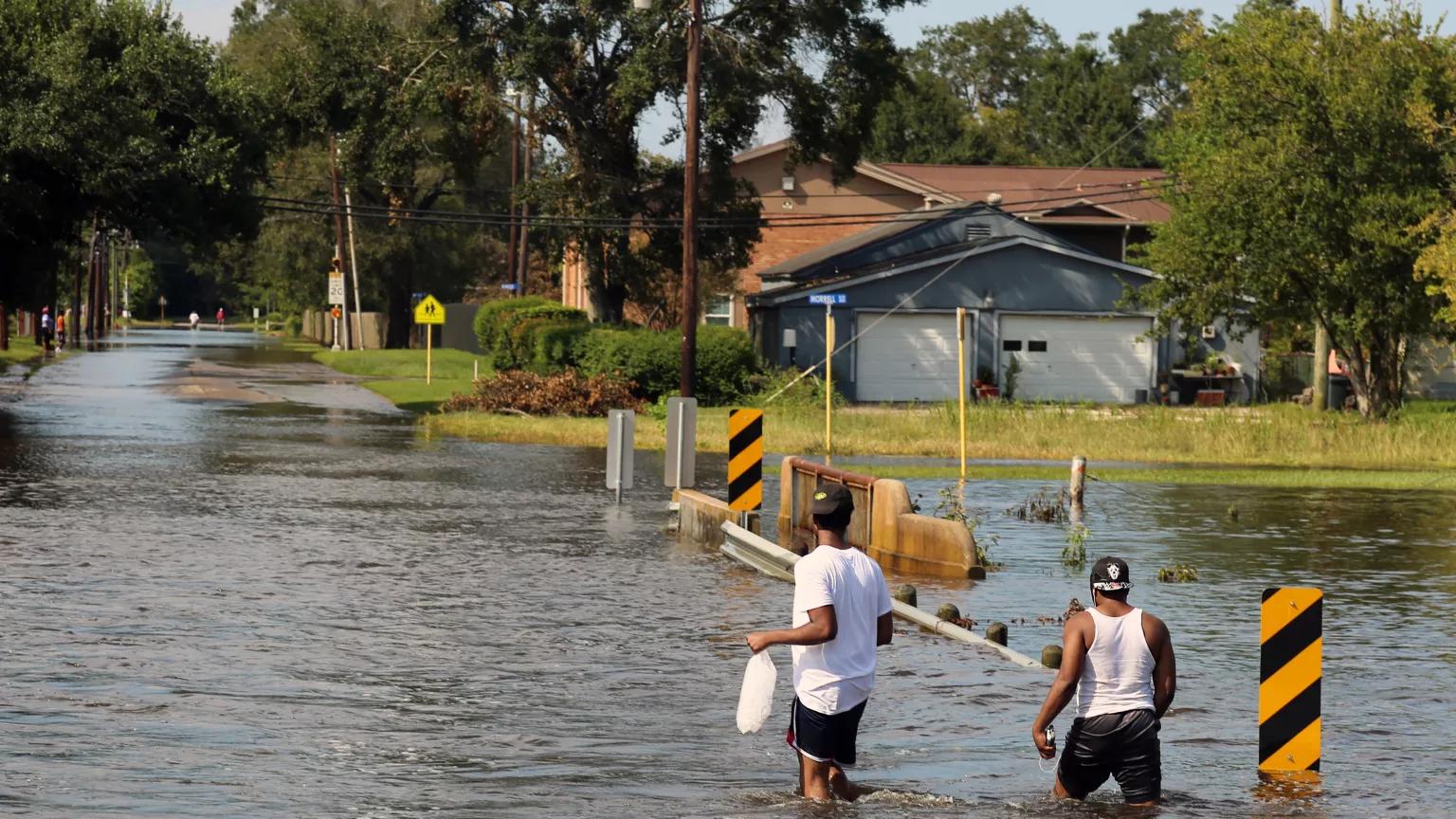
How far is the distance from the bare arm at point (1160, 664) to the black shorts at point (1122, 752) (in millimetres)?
72

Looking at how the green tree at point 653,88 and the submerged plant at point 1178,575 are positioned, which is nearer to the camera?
the submerged plant at point 1178,575

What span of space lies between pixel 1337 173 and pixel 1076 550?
914 inches

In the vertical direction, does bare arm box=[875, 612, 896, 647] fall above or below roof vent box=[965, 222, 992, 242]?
below

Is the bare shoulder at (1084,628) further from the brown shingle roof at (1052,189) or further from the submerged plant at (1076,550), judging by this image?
the brown shingle roof at (1052,189)

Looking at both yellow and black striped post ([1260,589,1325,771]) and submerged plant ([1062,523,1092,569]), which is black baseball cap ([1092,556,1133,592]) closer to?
yellow and black striped post ([1260,589,1325,771])

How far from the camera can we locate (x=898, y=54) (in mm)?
52531

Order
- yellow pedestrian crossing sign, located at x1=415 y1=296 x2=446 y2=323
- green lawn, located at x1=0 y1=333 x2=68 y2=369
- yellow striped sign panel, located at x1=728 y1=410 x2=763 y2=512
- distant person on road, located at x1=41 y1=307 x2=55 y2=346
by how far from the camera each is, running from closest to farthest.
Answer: yellow striped sign panel, located at x1=728 y1=410 x2=763 y2=512 < yellow pedestrian crossing sign, located at x1=415 y1=296 x2=446 y2=323 < green lawn, located at x1=0 y1=333 x2=68 y2=369 < distant person on road, located at x1=41 y1=307 x2=55 y2=346

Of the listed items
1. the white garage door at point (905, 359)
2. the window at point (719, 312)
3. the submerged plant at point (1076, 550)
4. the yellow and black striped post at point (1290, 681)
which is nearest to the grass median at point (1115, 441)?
the submerged plant at point (1076, 550)

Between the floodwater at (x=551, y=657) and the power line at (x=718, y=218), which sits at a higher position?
the power line at (x=718, y=218)

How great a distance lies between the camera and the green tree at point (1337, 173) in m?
38.0

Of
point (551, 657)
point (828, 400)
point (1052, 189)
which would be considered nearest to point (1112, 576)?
point (551, 657)

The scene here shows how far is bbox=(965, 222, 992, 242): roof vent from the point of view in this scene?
53250 mm

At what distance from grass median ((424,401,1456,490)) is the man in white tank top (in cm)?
1851

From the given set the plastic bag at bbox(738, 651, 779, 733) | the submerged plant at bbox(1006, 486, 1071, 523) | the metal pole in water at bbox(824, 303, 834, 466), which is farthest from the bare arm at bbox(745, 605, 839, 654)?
the metal pole in water at bbox(824, 303, 834, 466)
